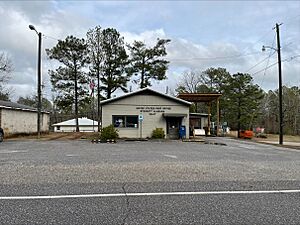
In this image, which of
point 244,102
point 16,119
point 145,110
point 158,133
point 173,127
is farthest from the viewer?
point 244,102

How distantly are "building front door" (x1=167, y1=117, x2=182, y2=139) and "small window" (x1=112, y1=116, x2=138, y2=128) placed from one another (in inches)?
122

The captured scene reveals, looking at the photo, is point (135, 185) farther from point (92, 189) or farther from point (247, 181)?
point (247, 181)

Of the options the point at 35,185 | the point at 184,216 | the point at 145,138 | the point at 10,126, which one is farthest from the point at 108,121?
the point at 184,216

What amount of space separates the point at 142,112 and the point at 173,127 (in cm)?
327

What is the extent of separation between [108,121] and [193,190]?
22.9 m

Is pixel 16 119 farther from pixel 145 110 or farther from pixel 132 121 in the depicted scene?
pixel 145 110

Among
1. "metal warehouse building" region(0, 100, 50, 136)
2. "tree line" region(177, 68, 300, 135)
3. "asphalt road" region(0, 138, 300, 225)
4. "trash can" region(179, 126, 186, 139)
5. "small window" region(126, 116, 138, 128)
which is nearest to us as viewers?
"asphalt road" region(0, 138, 300, 225)

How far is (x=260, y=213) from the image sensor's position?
5.56m

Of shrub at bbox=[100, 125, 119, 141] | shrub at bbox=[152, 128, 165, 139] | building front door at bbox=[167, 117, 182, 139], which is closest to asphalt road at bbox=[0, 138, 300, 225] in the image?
shrub at bbox=[100, 125, 119, 141]

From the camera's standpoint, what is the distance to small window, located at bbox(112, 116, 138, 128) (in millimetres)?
30219

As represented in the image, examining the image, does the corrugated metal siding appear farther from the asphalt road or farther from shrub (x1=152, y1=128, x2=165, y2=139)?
the asphalt road

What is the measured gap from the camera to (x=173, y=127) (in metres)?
31.3

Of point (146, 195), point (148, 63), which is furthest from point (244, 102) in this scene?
point (146, 195)

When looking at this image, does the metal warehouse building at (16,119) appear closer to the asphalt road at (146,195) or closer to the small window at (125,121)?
the small window at (125,121)
